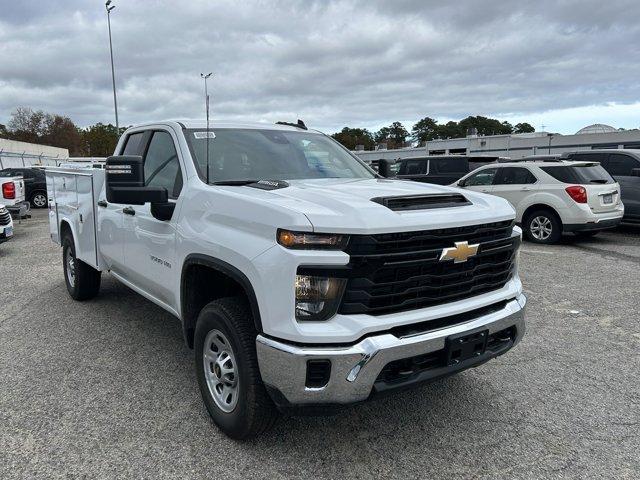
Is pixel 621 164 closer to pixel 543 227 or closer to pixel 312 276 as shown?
pixel 543 227

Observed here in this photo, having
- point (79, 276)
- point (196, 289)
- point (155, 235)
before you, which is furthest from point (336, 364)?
point (79, 276)

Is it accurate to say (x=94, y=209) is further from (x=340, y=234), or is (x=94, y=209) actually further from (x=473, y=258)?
(x=473, y=258)

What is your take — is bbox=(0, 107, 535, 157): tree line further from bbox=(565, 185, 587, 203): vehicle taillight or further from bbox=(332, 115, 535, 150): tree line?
bbox=(565, 185, 587, 203): vehicle taillight

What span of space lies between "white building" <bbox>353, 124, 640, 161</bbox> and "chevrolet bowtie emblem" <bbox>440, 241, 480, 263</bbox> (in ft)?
99.2

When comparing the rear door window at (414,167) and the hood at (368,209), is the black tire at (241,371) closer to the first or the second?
the hood at (368,209)

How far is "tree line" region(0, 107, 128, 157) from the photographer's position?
91625 mm

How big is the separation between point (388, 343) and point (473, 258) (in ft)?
2.56

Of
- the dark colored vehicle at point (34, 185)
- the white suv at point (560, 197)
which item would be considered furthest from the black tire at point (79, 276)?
the dark colored vehicle at point (34, 185)

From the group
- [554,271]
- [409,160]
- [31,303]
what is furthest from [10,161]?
[554,271]

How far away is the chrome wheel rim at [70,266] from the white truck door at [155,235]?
6.09 ft

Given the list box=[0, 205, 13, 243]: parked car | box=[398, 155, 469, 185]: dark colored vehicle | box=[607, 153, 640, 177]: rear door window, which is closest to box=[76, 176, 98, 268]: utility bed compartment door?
box=[0, 205, 13, 243]: parked car

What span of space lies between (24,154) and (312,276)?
51.9 meters

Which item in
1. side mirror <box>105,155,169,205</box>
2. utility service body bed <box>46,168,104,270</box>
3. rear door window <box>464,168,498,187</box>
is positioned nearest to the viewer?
side mirror <box>105,155,169,205</box>

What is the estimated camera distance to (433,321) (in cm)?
274
